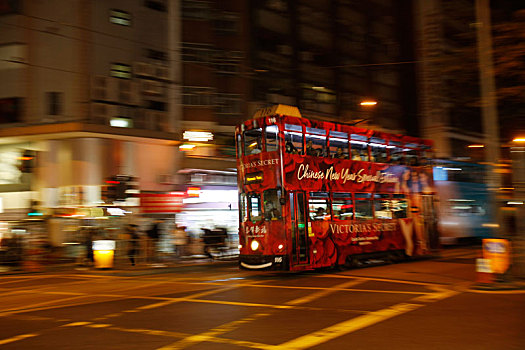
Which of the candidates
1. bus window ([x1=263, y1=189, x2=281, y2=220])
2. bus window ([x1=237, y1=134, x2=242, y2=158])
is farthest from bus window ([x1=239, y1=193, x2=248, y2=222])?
bus window ([x1=237, y1=134, x2=242, y2=158])

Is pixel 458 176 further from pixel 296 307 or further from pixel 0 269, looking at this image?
pixel 0 269

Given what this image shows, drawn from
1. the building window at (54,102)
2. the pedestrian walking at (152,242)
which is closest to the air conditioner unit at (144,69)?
the building window at (54,102)

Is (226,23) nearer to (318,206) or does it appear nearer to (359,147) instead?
(359,147)

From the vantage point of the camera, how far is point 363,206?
17906 millimetres

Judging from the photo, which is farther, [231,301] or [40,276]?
[40,276]

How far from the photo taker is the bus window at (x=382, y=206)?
1841 centimetres

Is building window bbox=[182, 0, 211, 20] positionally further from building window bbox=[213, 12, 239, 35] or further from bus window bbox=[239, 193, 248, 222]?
bus window bbox=[239, 193, 248, 222]

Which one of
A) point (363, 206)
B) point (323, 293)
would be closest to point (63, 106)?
point (363, 206)

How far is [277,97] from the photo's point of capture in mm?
32344

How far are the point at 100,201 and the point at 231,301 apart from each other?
14.5 metres

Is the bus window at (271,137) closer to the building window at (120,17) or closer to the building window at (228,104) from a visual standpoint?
the building window at (228,104)

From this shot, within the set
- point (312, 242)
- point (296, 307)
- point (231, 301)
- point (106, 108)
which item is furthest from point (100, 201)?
point (296, 307)

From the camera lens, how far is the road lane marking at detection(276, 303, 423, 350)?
24.2ft

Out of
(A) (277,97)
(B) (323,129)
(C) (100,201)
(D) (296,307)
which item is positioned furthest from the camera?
(A) (277,97)
